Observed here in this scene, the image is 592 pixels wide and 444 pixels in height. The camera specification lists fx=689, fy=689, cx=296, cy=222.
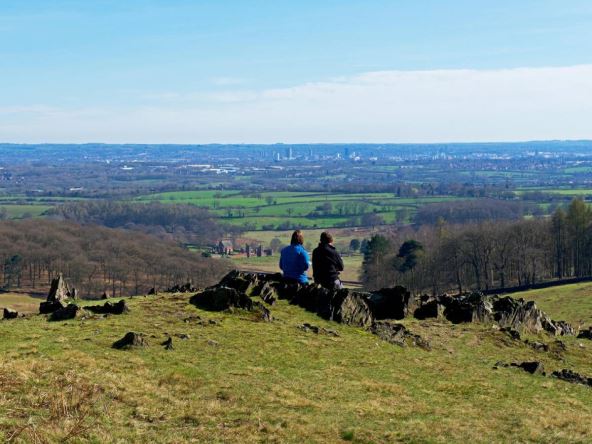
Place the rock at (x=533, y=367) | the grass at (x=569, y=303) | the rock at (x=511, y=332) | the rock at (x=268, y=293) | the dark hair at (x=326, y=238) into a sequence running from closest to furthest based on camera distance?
the rock at (x=533, y=367)
the dark hair at (x=326, y=238)
the rock at (x=511, y=332)
the rock at (x=268, y=293)
the grass at (x=569, y=303)

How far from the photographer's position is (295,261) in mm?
29422

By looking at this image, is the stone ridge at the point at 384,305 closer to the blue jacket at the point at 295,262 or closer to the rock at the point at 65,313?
the blue jacket at the point at 295,262

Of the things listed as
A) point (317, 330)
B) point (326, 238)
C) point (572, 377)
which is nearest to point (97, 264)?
point (326, 238)

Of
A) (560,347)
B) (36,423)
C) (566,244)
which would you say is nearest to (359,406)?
(36,423)

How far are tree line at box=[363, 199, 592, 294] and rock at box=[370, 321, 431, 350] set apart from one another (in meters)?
65.3

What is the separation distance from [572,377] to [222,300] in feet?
44.3

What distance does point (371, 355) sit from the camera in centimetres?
2369

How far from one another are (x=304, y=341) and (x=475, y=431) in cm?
906

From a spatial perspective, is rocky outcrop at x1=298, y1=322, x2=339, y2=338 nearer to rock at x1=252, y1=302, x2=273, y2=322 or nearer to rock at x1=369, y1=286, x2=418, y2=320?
rock at x1=252, y1=302, x2=273, y2=322

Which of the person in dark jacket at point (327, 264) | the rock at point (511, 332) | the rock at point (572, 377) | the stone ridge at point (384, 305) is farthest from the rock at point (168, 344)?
the rock at point (511, 332)

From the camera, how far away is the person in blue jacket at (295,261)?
93.0ft

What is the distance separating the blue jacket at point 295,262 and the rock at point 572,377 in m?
10.7

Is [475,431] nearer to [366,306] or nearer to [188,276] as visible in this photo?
[366,306]

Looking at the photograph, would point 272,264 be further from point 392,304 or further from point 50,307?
point 50,307
